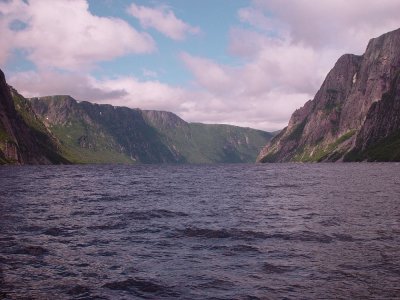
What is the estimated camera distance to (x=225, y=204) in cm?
5012

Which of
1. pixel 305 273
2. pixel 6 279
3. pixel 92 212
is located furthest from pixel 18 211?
pixel 305 273

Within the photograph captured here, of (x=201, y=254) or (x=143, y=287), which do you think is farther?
(x=201, y=254)

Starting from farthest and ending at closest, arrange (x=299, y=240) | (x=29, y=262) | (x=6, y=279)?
1. (x=299, y=240)
2. (x=29, y=262)
3. (x=6, y=279)

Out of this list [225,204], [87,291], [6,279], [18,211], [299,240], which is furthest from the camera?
[225,204]

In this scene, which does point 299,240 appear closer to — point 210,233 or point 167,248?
point 210,233

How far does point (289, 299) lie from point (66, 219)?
26415mm

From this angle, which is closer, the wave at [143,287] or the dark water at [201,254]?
the wave at [143,287]

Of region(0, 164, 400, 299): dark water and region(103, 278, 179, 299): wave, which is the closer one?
region(103, 278, 179, 299): wave

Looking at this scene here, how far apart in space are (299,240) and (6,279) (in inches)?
717

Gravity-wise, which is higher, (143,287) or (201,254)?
(201,254)

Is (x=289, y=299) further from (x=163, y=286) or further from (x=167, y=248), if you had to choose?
(x=167, y=248)

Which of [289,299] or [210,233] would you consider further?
[210,233]

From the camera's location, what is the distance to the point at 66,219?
A: 1474 inches

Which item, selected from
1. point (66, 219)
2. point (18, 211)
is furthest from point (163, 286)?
point (18, 211)
